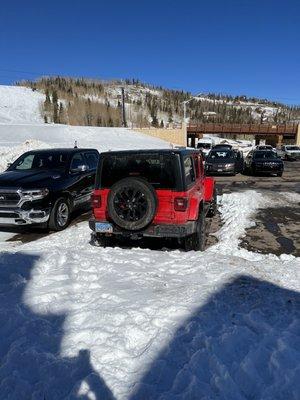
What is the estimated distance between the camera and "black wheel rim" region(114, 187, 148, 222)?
6.41 m

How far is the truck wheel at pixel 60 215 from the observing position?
897cm

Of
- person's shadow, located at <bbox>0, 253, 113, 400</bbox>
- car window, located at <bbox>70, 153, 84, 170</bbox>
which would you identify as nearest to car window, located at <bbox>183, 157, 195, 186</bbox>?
person's shadow, located at <bbox>0, 253, 113, 400</bbox>

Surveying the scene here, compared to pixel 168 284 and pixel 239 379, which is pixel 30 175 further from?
pixel 239 379

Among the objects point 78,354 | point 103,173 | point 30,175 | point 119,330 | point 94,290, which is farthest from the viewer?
point 30,175

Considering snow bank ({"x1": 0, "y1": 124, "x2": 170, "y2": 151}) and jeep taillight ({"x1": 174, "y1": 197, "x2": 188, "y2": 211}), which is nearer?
jeep taillight ({"x1": 174, "y1": 197, "x2": 188, "y2": 211})

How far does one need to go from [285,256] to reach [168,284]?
280cm

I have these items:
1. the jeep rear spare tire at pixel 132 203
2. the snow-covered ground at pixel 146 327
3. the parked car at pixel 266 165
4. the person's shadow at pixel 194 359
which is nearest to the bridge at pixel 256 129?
the parked car at pixel 266 165

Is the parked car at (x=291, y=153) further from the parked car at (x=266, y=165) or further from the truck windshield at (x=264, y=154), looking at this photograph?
the parked car at (x=266, y=165)

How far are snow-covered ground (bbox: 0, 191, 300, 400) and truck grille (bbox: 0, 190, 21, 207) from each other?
2827 mm

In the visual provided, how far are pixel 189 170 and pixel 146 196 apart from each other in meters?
1.19

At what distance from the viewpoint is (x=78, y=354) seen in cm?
353

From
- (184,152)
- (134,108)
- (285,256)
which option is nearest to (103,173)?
(184,152)

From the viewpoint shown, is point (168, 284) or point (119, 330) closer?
point (119, 330)

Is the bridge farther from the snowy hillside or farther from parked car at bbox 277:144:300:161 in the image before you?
parked car at bbox 277:144:300:161
